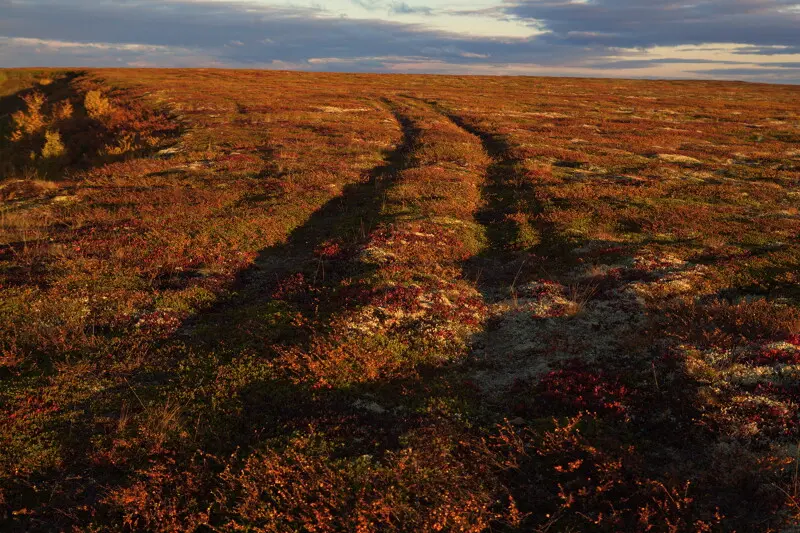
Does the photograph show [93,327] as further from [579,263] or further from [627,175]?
[627,175]

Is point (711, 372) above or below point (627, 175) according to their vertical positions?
below

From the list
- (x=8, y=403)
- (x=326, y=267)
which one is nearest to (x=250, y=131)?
(x=326, y=267)

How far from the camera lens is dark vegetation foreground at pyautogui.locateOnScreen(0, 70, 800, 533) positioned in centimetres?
771

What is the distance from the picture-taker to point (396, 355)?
1198 cm

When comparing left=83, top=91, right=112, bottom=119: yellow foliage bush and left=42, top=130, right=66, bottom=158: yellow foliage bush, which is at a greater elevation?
left=83, top=91, right=112, bottom=119: yellow foliage bush

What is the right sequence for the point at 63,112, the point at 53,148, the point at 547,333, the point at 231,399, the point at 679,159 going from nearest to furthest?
the point at 231,399, the point at 547,333, the point at 679,159, the point at 53,148, the point at 63,112

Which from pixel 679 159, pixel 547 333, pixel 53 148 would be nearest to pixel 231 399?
pixel 547 333

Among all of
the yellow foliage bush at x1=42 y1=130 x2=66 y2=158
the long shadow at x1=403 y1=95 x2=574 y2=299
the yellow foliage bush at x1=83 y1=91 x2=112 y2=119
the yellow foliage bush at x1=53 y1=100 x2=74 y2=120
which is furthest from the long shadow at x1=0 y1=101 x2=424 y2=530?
the yellow foliage bush at x1=53 y1=100 x2=74 y2=120

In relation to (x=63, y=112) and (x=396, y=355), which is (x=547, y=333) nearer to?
(x=396, y=355)

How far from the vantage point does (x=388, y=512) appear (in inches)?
288

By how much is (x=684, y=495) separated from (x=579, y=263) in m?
11.6

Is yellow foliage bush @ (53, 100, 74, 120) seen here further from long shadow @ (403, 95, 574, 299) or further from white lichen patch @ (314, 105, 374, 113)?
long shadow @ (403, 95, 574, 299)

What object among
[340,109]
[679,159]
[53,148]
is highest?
[340,109]

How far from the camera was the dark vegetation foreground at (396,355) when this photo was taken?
7.71m
